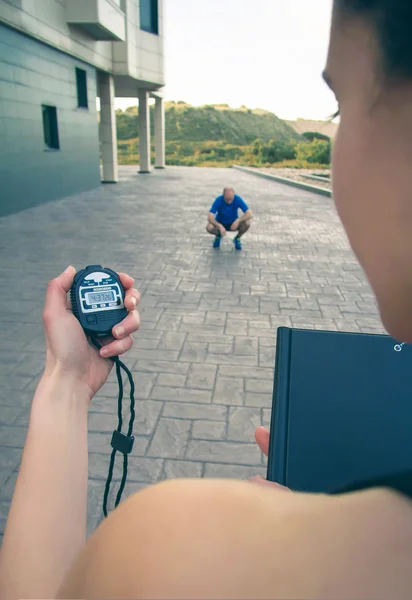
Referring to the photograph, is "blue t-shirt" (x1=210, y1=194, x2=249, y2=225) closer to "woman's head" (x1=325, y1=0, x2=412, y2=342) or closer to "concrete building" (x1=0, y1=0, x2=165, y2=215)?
"concrete building" (x1=0, y1=0, x2=165, y2=215)

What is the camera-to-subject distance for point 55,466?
3.37 feet

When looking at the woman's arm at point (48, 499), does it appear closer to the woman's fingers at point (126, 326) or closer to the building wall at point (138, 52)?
the woman's fingers at point (126, 326)

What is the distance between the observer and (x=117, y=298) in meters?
1.61

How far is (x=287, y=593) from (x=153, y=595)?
0.11 meters

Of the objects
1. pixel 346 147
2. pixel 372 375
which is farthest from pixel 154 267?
pixel 346 147

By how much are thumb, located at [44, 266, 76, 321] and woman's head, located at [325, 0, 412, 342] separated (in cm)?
102

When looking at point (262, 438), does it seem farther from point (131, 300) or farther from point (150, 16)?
point (150, 16)

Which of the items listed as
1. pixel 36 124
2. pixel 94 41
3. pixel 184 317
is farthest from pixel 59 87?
pixel 184 317

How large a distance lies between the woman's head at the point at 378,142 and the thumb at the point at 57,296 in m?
1.02

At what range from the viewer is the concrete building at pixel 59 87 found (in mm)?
11125

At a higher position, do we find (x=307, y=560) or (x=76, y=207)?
(x=307, y=560)

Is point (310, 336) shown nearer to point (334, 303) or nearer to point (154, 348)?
point (154, 348)

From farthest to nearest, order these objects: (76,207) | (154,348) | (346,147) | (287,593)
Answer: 1. (76,207)
2. (154,348)
3. (346,147)
4. (287,593)

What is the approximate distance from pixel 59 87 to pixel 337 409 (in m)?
14.8
